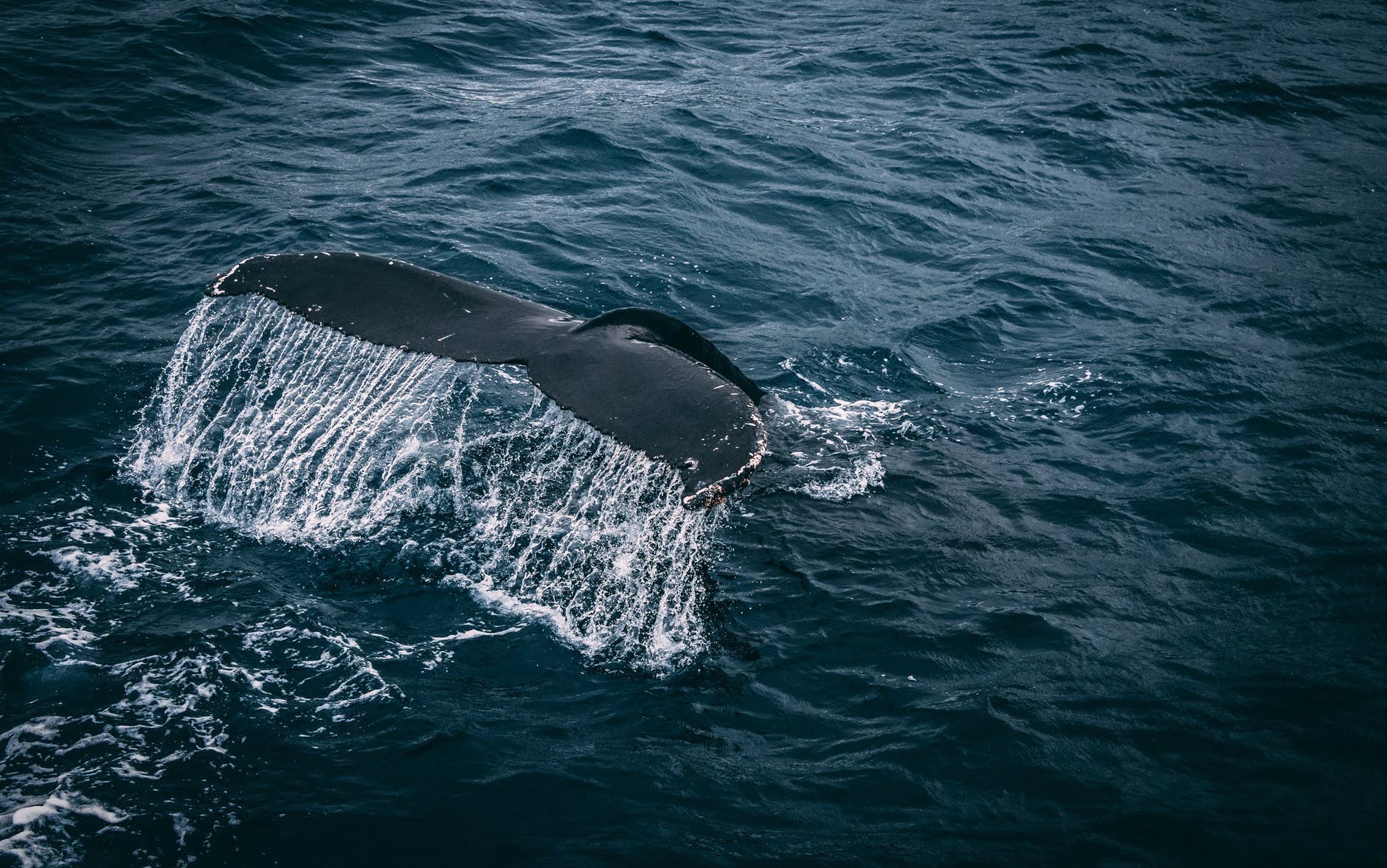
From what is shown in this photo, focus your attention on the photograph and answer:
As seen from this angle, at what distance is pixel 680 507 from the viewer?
560 cm

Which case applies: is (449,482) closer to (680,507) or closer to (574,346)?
(680,507)

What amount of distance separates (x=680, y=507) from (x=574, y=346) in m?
1.19

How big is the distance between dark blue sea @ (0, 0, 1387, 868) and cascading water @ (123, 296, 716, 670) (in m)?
0.04

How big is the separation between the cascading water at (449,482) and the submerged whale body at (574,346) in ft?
0.91

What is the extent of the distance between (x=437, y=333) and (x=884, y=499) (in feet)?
10.7

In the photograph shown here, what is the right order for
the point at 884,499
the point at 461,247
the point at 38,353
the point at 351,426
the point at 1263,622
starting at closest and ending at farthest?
the point at 1263,622 < the point at 884,499 < the point at 351,426 < the point at 38,353 < the point at 461,247

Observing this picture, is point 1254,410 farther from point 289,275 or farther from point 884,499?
point 289,275

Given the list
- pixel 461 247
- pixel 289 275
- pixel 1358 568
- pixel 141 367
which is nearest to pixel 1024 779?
pixel 1358 568

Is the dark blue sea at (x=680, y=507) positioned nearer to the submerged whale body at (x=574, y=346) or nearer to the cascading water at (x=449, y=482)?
the cascading water at (x=449, y=482)

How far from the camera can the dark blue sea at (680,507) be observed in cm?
442

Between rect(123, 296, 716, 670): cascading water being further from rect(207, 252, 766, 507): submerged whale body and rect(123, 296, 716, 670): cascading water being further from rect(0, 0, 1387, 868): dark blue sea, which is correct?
rect(207, 252, 766, 507): submerged whale body

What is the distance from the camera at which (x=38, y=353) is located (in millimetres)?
8008

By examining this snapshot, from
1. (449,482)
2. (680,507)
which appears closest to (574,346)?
(680,507)

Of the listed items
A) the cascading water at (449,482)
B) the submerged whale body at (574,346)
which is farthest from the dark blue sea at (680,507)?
the submerged whale body at (574,346)
